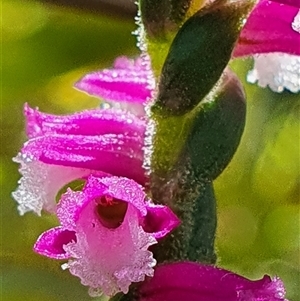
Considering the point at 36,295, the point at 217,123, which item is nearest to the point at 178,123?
the point at 217,123

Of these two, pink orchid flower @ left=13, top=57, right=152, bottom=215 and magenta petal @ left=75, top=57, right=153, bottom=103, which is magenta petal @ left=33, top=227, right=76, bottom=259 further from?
magenta petal @ left=75, top=57, right=153, bottom=103

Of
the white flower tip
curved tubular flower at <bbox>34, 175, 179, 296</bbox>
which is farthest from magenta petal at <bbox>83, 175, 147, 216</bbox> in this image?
the white flower tip

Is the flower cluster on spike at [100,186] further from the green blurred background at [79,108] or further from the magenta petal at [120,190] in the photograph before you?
the green blurred background at [79,108]

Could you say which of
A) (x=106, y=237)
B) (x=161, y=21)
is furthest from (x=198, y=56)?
(x=106, y=237)

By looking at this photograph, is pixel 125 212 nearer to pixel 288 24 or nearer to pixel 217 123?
pixel 217 123

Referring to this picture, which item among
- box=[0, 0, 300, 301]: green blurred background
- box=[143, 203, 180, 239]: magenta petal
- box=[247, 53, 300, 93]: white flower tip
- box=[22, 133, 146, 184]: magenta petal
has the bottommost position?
box=[0, 0, 300, 301]: green blurred background

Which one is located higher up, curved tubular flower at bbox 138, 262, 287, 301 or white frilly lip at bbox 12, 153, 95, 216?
white frilly lip at bbox 12, 153, 95, 216
